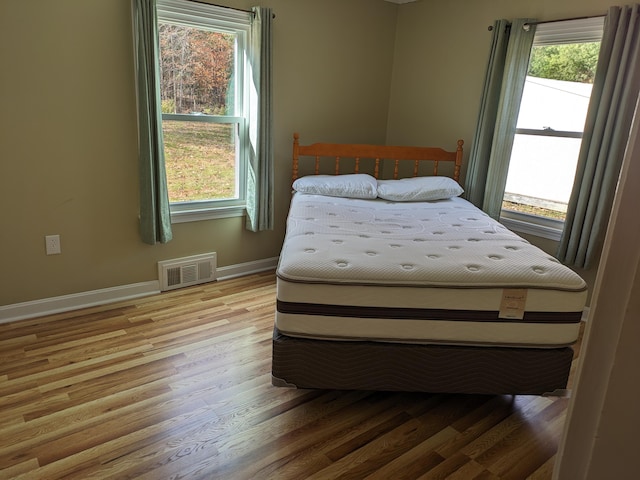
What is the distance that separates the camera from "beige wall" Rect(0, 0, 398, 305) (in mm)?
2500

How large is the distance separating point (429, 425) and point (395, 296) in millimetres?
637

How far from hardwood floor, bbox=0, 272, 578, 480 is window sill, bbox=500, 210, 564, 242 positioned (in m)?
1.44

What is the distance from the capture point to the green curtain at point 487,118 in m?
3.26

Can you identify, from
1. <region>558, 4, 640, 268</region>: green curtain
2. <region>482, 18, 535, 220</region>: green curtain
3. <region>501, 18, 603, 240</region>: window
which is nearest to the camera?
<region>558, 4, 640, 268</region>: green curtain

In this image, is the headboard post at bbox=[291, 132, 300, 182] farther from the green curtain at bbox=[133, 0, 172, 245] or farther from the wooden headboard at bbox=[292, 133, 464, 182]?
the green curtain at bbox=[133, 0, 172, 245]

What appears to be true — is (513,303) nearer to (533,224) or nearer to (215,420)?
(215,420)

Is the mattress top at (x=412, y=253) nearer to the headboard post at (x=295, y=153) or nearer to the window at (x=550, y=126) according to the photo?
the window at (x=550, y=126)

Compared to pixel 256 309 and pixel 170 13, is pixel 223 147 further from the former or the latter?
pixel 256 309

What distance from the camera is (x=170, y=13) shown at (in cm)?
291

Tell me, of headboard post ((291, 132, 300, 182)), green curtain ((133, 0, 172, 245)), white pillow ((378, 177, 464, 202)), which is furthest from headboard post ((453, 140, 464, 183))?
green curtain ((133, 0, 172, 245))

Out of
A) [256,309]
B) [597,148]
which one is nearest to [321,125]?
[256,309]

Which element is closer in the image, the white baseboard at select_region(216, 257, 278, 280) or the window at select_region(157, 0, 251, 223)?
the window at select_region(157, 0, 251, 223)

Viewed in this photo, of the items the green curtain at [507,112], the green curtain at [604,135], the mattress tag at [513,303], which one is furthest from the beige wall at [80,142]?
the mattress tag at [513,303]

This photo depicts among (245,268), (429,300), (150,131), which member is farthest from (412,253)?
(245,268)
